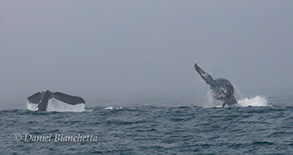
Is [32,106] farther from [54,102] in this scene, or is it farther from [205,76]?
[205,76]

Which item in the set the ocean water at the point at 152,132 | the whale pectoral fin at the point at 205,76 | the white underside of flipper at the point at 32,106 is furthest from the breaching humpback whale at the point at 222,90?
the white underside of flipper at the point at 32,106

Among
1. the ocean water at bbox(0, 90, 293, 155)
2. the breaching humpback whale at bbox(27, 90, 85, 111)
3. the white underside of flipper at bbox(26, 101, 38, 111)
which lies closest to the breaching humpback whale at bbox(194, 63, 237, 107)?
the ocean water at bbox(0, 90, 293, 155)

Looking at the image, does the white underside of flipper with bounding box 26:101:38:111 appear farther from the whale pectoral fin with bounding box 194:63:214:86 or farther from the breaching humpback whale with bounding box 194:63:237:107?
the breaching humpback whale with bounding box 194:63:237:107

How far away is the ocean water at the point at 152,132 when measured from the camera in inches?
776

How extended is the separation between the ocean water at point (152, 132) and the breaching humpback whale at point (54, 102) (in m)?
1.01

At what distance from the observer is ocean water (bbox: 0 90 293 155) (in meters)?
19.7

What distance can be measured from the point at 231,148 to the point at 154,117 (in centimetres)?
965

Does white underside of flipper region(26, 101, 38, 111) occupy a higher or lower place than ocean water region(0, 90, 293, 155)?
higher

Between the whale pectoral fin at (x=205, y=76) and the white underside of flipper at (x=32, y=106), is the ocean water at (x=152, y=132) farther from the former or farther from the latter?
the whale pectoral fin at (x=205, y=76)

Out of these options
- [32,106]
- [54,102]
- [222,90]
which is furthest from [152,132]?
[32,106]

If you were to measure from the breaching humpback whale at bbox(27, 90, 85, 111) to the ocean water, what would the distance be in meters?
1.01

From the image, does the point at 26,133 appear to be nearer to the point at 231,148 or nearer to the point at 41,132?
the point at 41,132

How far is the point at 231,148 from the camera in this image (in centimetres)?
1953

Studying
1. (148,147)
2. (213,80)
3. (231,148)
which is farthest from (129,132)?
(213,80)
